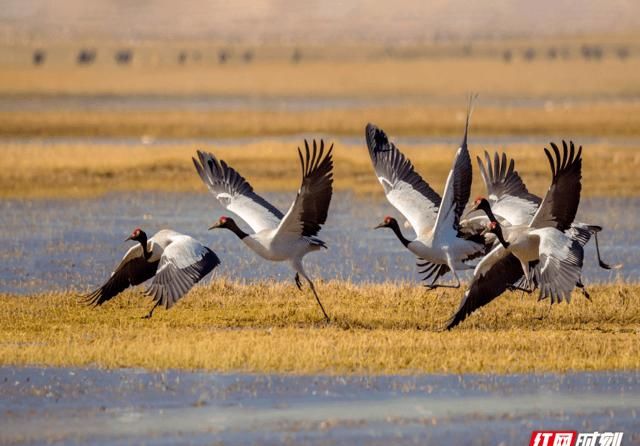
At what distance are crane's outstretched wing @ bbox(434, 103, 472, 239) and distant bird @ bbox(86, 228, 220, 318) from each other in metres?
2.04

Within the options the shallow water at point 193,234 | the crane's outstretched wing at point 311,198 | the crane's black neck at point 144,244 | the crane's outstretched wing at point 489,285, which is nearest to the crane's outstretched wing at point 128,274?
the crane's black neck at point 144,244

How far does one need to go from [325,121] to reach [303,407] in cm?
3316

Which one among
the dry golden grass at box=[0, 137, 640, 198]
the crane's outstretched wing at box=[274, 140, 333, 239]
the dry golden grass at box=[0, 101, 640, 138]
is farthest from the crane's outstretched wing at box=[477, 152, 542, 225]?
the dry golden grass at box=[0, 101, 640, 138]

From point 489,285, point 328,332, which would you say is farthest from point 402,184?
point 328,332

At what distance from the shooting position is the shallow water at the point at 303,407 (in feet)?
28.2

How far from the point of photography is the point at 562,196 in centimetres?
1192

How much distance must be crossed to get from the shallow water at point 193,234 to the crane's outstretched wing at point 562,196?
9.72 ft

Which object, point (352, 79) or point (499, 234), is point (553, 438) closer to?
point (499, 234)

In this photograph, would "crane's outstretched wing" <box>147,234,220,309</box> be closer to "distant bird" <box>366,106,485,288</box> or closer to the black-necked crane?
"distant bird" <box>366,106,485,288</box>

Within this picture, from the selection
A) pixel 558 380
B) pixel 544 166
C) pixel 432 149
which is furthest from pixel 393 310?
pixel 432 149

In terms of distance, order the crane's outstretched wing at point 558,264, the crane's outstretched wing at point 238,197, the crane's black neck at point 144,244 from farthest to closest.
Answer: the crane's outstretched wing at point 238,197 < the crane's black neck at point 144,244 < the crane's outstretched wing at point 558,264

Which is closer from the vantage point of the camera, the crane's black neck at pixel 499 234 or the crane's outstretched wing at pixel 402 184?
the crane's black neck at pixel 499 234

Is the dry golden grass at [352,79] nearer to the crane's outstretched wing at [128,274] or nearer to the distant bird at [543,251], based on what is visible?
the crane's outstretched wing at [128,274]

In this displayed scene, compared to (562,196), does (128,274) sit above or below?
below
